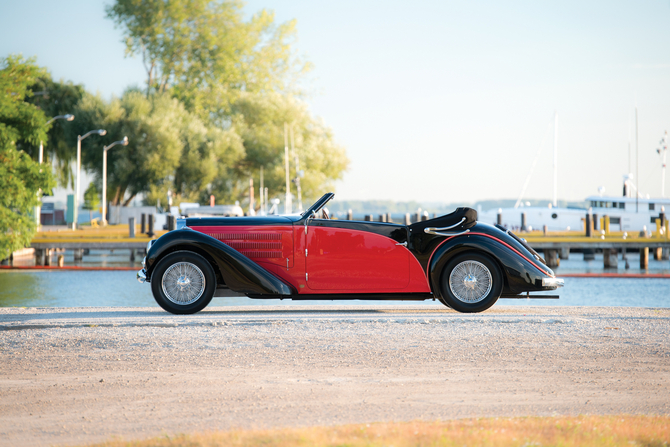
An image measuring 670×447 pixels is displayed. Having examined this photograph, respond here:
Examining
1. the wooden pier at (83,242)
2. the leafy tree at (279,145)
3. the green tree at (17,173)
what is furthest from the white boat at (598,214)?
the green tree at (17,173)

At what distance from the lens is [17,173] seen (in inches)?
949

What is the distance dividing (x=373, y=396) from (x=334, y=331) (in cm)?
265

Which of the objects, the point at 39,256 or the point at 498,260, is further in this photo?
the point at 39,256

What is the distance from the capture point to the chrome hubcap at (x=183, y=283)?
29.0 ft

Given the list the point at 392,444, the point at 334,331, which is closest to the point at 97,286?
the point at 334,331

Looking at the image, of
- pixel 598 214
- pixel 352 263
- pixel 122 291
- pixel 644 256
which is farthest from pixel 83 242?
pixel 598 214

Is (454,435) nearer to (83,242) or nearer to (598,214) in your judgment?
(83,242)

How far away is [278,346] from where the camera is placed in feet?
22.4

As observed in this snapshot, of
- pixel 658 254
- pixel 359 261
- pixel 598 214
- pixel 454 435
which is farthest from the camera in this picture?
pixel 598 214

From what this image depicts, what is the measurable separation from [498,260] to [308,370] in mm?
3696

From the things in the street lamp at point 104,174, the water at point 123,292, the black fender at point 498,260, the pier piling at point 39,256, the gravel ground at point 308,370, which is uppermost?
the street lamp at point 104,174

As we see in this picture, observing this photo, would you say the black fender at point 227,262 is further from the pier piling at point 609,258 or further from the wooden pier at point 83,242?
the pier piling at point 609,258

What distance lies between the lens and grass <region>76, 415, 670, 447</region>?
12.5ft

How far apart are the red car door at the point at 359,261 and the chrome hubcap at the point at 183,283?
4.82 feet
